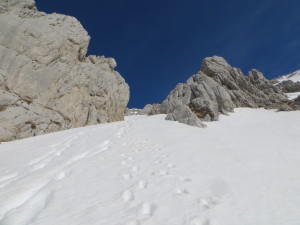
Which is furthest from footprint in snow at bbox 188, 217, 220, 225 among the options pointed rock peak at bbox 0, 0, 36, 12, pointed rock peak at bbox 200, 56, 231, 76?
pointed rock peak at bbox 200, 56, 231, 76

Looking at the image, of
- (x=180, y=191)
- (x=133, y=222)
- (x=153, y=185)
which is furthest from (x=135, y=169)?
(x=133, y=222)

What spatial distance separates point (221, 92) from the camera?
32.5m

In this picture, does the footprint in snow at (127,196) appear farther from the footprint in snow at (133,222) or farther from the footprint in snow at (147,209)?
the footprint in snow at (133,222)

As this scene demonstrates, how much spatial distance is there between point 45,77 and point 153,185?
23318mm

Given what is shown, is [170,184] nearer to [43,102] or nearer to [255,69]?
[43,102]

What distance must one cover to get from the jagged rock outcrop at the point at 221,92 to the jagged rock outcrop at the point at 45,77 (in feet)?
34.7

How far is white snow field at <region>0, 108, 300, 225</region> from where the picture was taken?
485cm

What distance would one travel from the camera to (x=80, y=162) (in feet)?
30.5

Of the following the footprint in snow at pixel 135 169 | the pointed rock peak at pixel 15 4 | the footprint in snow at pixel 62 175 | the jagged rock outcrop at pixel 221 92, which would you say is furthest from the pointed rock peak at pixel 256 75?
the footprint in snow at pixel 62 175

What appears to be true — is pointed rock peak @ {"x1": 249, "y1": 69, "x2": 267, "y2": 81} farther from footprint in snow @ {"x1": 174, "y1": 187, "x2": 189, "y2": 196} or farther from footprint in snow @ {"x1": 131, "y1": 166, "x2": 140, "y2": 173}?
footprint in snow @ {"x1": 174, "y1": 187, "x2": 189, "y2": 196}

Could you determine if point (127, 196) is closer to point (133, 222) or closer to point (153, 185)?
point (153, 185)

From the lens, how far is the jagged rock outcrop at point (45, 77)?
22.1m

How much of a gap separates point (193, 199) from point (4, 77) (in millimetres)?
23027

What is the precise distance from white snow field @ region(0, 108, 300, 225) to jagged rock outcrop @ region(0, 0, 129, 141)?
39.1 ft
